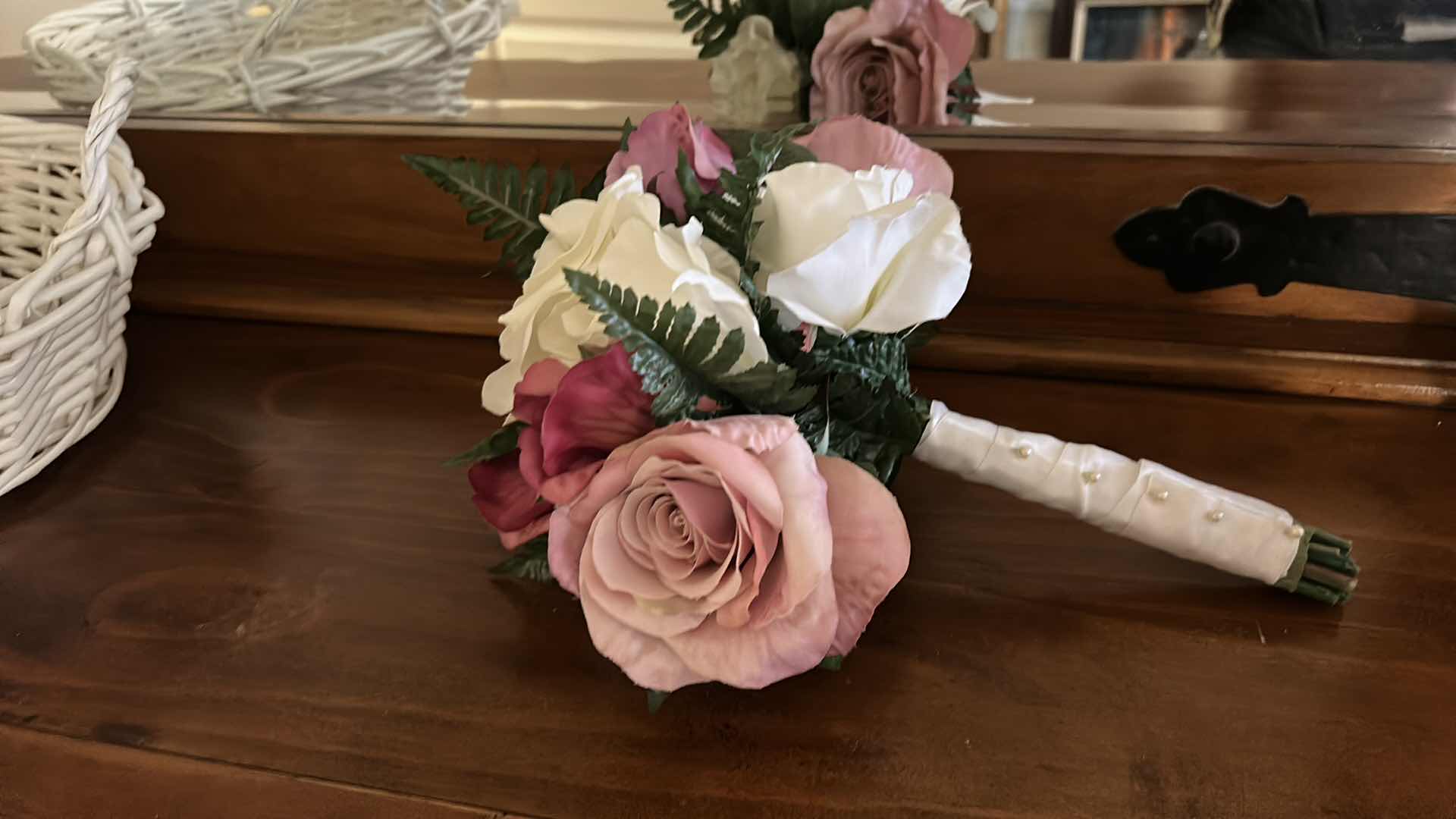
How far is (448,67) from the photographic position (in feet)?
2.33

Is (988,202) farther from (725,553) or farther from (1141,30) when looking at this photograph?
(725,553)

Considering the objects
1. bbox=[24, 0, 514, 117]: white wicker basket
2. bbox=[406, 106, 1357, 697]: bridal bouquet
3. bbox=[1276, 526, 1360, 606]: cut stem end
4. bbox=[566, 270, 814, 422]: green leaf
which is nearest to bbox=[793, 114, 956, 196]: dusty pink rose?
bbox=[406, 106, 1357, 697]: bridal bouquet

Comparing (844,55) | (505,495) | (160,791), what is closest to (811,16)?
(844,55)

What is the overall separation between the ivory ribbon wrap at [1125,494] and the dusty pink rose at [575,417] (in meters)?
0.15

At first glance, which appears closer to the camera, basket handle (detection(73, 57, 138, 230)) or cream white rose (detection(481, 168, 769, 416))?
cream white rose (detection(481, 168, 769, 416))

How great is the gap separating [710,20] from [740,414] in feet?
1.16

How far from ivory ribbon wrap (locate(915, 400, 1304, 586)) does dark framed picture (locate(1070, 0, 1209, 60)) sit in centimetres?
28

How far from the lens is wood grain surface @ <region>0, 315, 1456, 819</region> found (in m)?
0.34

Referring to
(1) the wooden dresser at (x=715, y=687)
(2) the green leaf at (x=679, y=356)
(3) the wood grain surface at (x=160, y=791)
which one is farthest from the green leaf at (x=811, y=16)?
(3) the wood grain surface at (x=160, y=791)

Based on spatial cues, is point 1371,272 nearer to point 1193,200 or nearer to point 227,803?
point 1193,200

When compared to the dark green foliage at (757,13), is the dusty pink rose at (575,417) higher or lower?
lower

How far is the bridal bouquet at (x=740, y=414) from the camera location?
0.33m

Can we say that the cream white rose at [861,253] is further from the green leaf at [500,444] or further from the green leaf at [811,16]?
the green leaf at [811,16]

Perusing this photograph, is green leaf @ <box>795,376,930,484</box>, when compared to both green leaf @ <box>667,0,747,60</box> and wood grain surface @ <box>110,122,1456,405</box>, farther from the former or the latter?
green leaf @ <box>667,0,747,60</box>
